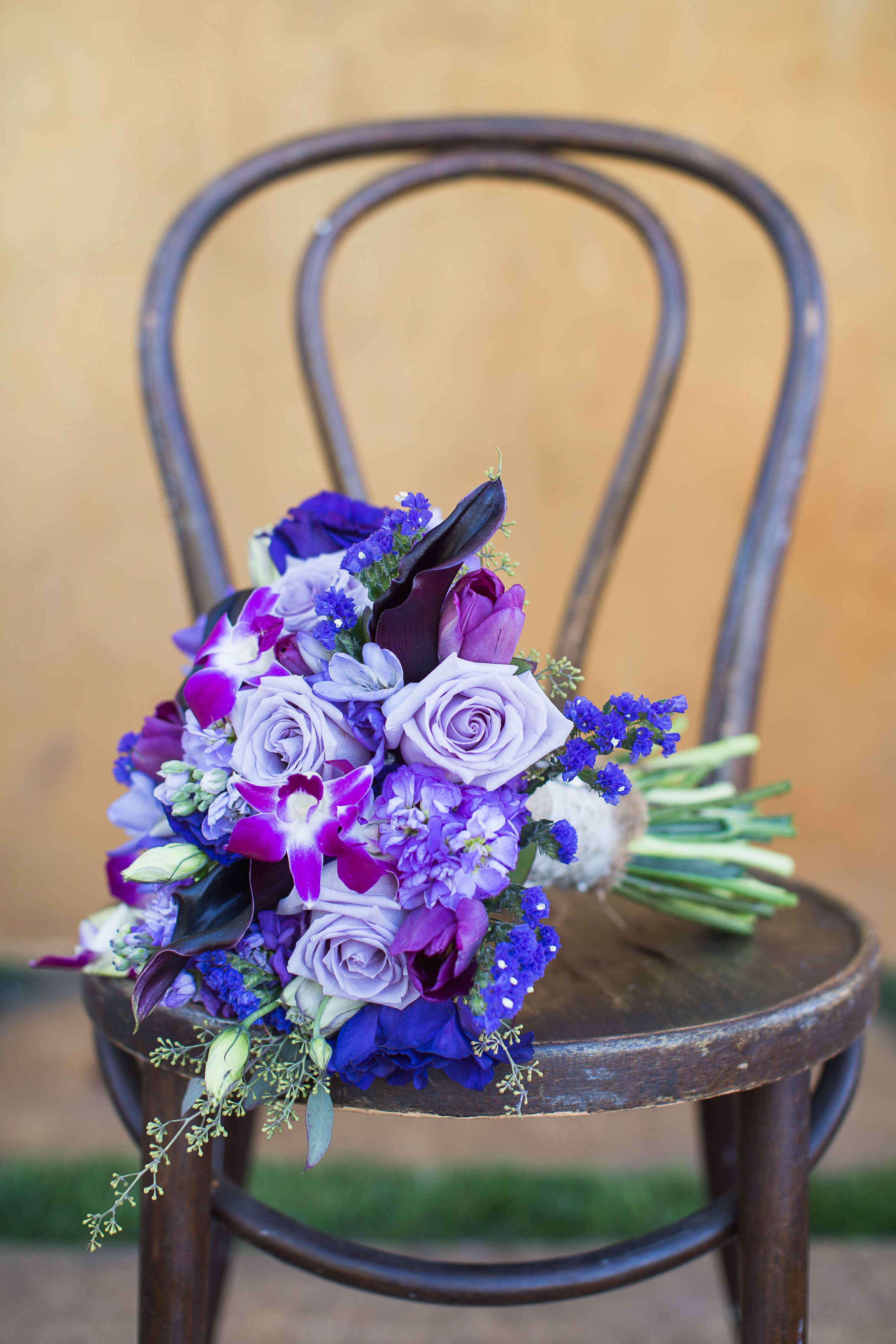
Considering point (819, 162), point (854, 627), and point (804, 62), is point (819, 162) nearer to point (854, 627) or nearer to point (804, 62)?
point (804, 62)

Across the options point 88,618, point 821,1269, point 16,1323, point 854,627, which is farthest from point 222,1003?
point 854,627

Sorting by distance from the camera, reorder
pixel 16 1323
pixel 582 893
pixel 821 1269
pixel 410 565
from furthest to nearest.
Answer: pixel 821 1269 → pixel 16 1323 → pixel 582 893 → pixel 410 565

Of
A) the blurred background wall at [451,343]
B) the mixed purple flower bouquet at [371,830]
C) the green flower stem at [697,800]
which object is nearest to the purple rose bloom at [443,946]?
the mixed purple flower bouquet at [371,830]

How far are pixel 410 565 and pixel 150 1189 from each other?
338 millimetres

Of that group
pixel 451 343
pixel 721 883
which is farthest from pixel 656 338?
pixel 451 343

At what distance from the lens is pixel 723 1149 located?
34.9 inches

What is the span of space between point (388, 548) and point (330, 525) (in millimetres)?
95

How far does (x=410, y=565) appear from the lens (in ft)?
1.35

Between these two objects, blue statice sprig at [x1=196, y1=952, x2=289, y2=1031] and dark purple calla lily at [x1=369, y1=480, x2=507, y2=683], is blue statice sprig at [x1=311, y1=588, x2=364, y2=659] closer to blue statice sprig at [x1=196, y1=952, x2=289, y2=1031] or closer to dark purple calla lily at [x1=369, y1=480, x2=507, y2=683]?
dark purple calla lily at [x1=369, y1=480, x2=507, y2=683]

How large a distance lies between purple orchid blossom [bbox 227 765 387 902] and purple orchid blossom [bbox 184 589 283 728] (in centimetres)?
6

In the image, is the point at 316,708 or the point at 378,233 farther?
the point at 378,233

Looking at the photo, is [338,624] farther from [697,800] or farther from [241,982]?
[697,800]

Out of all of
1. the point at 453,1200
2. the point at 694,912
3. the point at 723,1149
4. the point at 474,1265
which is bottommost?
the point at 453,1200

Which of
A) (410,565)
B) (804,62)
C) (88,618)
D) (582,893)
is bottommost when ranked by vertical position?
(582,893)
